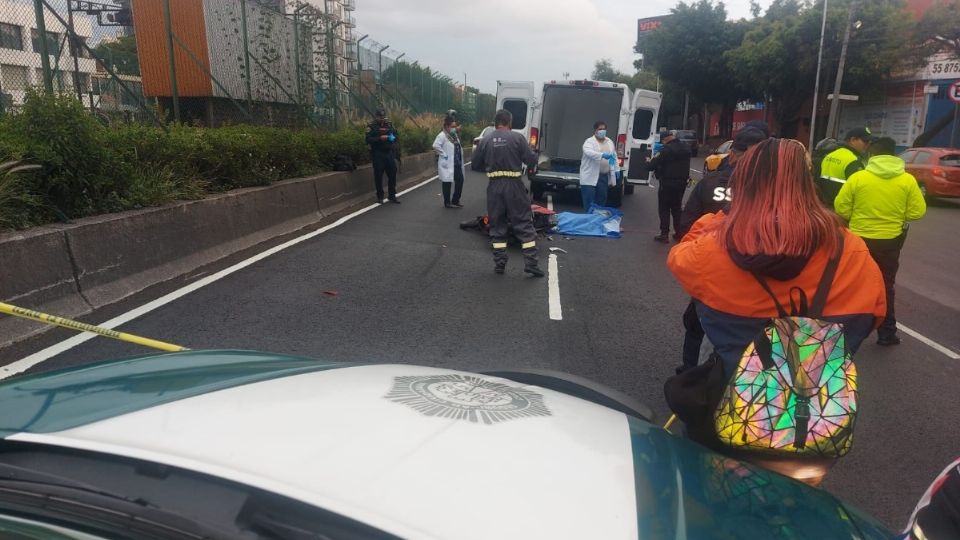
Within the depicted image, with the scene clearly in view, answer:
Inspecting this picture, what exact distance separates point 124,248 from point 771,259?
19.9 ft

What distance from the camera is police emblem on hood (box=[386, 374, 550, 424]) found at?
1.75 meters

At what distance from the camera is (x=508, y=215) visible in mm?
8398

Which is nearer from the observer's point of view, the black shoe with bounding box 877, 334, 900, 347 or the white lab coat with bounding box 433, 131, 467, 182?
the black shoe with bounding box 877, 334, 900, 347

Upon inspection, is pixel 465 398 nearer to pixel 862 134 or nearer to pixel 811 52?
pixel 862 134

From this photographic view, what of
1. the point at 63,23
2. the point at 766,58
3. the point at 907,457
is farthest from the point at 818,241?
the point at 766,58

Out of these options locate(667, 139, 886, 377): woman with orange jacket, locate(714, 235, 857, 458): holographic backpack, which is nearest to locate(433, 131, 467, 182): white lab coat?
locate(667, 139, 886, 377): woman with orange jacket

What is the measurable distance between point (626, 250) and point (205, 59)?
10.3m

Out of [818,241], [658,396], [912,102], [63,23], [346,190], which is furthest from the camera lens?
[912,102]

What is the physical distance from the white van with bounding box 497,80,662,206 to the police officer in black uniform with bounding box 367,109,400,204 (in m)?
3.20

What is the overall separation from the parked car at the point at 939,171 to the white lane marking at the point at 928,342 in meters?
13.6

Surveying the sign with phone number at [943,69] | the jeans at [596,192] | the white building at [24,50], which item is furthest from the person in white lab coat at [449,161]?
the sign with phone number at [943,69]

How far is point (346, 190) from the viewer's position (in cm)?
1366

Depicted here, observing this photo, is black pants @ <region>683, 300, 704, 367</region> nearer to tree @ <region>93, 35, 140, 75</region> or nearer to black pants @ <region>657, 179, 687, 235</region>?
black pants @ <region>657, 179, 687, 235</region>

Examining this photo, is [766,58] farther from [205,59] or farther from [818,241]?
[818,241]
